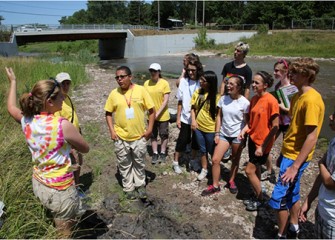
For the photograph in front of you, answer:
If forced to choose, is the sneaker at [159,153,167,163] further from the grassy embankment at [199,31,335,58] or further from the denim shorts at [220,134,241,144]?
the grassy embankment at [199,31,335,58]

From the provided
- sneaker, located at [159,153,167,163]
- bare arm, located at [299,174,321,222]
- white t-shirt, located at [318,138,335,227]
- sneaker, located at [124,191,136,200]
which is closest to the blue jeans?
sneaker, located at [159,153,167,163]

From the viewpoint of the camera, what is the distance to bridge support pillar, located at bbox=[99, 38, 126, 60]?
46.8 metres

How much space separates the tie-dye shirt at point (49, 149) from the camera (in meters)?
2.29

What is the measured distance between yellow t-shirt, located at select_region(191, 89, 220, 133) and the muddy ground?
0.94 m

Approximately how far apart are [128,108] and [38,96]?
160cm

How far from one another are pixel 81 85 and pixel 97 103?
4.38m

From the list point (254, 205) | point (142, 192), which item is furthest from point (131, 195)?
point (254, 205)

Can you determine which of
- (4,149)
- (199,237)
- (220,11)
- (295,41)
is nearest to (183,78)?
(199,237)

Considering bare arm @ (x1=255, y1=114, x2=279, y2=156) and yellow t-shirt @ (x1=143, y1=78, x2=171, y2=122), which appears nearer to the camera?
bare arm @ (x1=255, y1=114, x2=279, y2=156)

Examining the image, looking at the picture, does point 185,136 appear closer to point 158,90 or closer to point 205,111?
point 205,111

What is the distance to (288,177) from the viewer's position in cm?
270

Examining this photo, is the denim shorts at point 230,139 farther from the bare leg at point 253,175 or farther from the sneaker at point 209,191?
the sneaker at point 209,191

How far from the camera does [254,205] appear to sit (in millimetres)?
3783

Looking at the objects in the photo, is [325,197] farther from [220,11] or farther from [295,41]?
[220,11]
